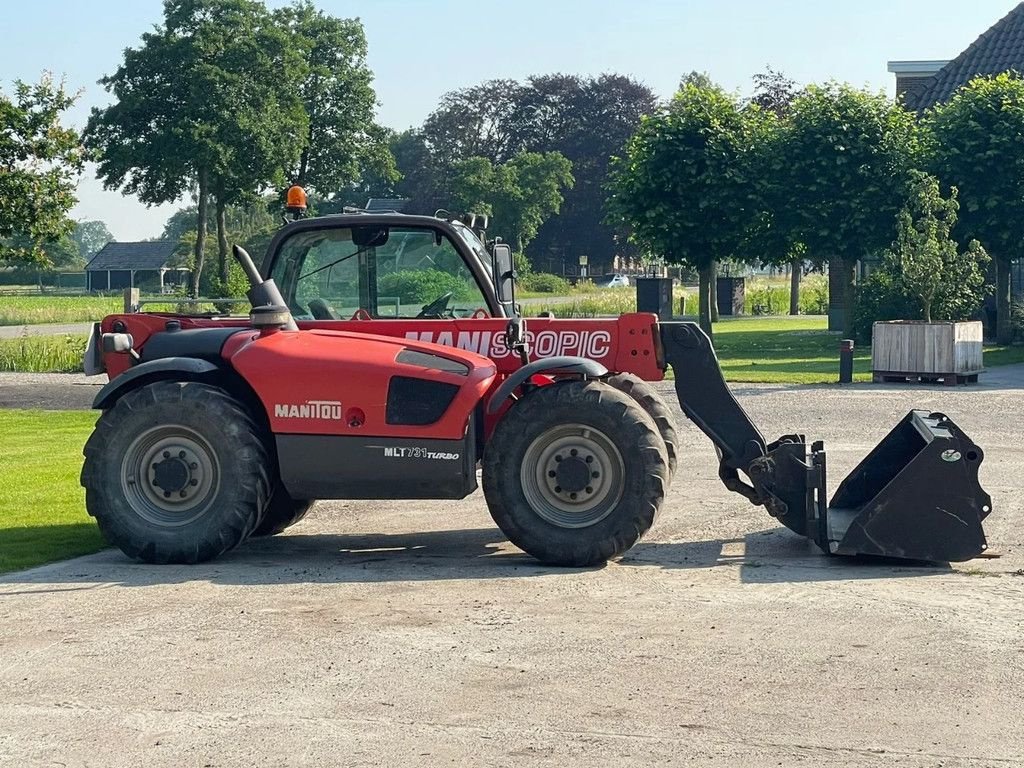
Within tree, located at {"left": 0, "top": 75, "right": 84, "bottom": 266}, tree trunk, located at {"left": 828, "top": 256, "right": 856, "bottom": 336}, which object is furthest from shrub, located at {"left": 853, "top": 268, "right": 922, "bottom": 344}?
tree, located at {"left": 0, "top": 75, "right": 84, "bottom": 266}

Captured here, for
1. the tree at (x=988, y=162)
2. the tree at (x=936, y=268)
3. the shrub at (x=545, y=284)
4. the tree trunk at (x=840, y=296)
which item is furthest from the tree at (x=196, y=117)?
the tree at (x=936, y=268)

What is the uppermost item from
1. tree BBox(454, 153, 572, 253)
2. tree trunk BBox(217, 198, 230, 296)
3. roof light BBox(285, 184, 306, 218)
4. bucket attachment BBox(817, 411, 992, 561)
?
tree BBox(454, 153, 572, 253)

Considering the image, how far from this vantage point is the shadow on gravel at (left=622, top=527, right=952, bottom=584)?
29.2ft

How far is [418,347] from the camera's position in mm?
9469

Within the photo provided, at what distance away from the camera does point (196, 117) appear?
193 feet

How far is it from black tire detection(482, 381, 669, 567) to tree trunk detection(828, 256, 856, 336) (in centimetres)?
2636

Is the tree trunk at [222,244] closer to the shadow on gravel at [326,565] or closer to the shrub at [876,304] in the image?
the shrub at [876,304]

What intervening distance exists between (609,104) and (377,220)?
80.3 metres

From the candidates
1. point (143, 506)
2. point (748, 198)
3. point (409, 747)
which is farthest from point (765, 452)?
point (748, 198)

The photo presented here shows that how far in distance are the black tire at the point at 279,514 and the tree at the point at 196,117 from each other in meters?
48.8

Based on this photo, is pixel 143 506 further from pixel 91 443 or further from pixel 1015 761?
pixel 1015 761

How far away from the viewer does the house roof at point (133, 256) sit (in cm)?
12156

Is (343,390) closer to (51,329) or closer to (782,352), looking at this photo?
(782,352)

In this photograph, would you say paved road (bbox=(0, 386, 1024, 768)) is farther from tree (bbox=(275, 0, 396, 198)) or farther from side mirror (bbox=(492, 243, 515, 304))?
tree (bbox=(275, 0, 396, 198))
